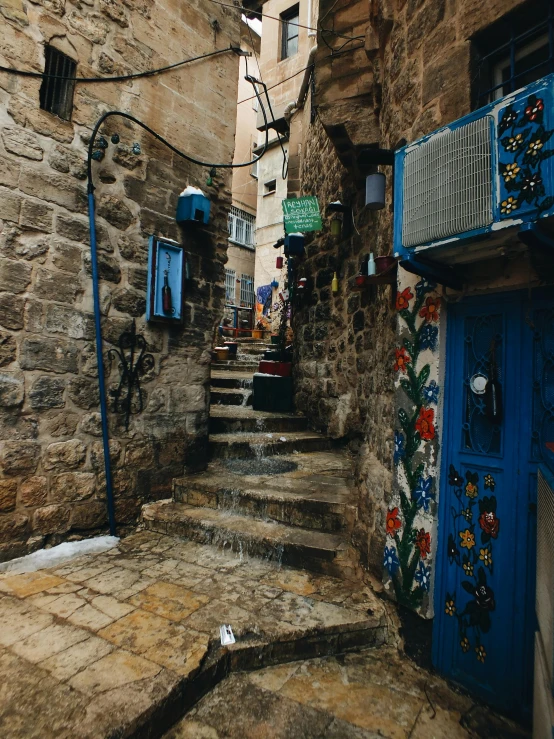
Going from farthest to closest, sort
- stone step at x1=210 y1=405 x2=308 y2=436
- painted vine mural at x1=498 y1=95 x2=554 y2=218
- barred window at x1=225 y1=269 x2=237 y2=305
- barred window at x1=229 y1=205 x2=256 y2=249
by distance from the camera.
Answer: barred window at x1=229 y1=205 x2=256 y2=249 < barred window at x1=225 y1=269 x2=237 y2=305 < stone step at x1=210 y1=405 x2=308 y2=436 < painted vine mural at x1=498 y1=95 x2=554 y2=218

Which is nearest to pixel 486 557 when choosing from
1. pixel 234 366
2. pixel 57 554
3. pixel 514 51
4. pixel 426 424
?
pixel 426 424

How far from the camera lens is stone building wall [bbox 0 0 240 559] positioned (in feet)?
10.2

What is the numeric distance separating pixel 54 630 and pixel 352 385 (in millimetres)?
3977

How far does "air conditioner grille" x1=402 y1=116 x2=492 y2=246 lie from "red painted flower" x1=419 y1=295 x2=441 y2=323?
432 millimetres

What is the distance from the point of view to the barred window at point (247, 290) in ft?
56.6

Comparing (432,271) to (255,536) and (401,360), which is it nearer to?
(401,360)

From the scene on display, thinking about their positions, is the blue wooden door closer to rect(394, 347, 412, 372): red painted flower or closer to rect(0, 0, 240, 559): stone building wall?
rect(394, 347, 412, 372): red painted flower

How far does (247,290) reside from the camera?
17516mm

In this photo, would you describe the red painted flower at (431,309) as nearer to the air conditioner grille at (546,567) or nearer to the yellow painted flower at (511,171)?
the yellow painted flower at (511,171)

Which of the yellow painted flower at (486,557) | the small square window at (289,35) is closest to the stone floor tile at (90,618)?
the yellow painted flower at (486,557)

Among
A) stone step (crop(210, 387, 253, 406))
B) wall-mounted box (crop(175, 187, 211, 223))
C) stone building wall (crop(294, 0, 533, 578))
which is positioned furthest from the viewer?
stone step (crop(210, 387, 253, 406))

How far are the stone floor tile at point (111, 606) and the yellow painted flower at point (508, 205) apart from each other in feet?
9.51

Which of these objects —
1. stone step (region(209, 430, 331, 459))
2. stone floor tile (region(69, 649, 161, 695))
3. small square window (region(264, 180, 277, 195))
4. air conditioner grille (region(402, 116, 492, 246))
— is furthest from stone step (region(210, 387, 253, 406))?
small square window (region(264, 180, 277, 195))

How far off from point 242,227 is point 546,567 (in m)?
17.4
